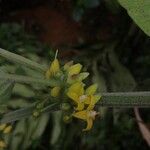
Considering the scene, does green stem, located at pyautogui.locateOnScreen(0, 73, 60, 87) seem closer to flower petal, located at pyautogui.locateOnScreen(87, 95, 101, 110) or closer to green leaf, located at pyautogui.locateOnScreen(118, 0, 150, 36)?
flower petal, located at pyautogui.locateOnScreen(87, 95, 101, 110)

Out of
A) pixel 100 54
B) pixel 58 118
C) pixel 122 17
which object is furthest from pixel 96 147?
pixel 122 17

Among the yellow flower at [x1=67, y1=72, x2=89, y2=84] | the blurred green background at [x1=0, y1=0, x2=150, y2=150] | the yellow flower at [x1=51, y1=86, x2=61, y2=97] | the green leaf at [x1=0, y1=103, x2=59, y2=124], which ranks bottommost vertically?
the green leaf at [x1=0, y1=103, x2=59, y2=124]

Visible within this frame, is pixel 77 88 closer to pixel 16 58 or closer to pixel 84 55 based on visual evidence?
pixel 16 58

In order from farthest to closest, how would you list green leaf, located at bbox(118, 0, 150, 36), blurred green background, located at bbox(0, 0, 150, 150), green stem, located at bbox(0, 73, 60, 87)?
blurred green background, located at bbox(0, 0, 150, 150), green stem, located at bbox(0, 73, 60, 87), green leaf, located at bbox(118, 0, 150, 36)

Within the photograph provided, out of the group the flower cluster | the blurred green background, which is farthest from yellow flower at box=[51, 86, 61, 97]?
the blurred green background

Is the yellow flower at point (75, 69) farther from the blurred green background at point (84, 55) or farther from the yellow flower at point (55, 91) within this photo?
the blurred green background at point (84, 55)

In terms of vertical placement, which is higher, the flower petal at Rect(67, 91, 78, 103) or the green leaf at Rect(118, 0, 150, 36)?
the green leaf at Rect(118, 0, 150, 36)

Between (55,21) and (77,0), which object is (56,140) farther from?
(55,21)

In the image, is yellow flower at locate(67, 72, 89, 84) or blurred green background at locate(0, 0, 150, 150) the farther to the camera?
blurred green background at locate(0, 0, 150, 150)
